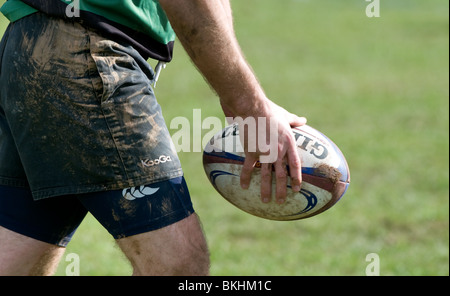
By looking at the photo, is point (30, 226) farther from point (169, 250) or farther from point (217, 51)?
point (217, 51)

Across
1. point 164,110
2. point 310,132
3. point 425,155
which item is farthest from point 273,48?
point 310,132

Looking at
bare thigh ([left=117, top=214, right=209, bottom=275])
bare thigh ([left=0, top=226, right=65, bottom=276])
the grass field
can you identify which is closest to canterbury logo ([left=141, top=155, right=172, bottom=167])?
bare thigh ([left=117, top=214, right=209, bottom=275])

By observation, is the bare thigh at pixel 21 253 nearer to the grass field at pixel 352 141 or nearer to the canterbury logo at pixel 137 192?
the canterbury logo at pixel 137 192

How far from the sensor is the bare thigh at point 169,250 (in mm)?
2590

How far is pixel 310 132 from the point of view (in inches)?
123

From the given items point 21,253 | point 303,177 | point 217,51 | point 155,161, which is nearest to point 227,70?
point 217,51

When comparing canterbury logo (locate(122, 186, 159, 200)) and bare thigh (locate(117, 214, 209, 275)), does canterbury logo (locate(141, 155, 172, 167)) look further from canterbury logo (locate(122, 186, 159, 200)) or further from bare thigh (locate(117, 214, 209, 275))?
bare thigh (locate(117, 214, 209, 275))

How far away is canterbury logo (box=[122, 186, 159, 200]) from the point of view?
8.54 ft

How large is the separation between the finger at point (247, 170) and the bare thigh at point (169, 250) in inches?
12.7

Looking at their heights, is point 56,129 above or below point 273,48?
above

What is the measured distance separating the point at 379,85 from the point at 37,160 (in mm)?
10680

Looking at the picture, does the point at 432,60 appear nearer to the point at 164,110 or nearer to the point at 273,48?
the point at 273,48

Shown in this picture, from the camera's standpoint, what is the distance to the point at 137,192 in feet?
8.57

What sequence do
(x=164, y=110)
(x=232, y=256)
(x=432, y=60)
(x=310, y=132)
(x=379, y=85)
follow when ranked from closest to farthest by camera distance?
1. (x=310, y=132)
2. (x=232, y=256)
3. (x=164, y=110)
4. (x=379, y=85)
5. (x=432, y=60)
